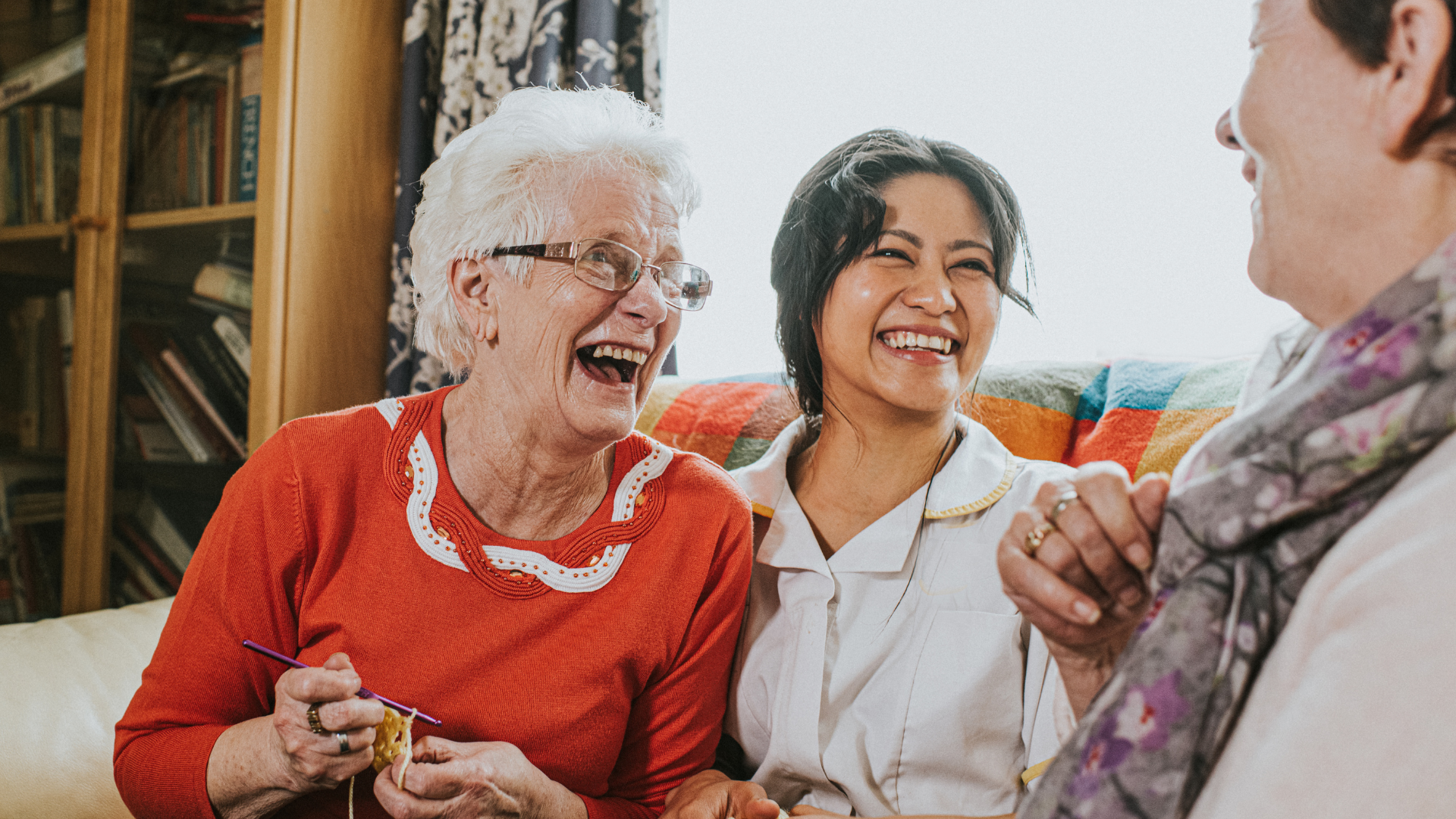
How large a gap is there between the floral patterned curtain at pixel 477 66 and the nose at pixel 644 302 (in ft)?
2.66

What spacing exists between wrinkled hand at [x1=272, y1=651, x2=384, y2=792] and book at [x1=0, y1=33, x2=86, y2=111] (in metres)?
2.24

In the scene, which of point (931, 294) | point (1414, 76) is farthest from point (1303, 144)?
point (931, 294)

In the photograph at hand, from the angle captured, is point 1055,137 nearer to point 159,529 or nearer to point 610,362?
point 610,362

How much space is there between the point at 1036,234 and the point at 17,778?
75.2 inches

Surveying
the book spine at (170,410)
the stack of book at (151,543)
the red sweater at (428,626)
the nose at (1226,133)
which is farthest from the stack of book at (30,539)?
the nose at (1226,133)

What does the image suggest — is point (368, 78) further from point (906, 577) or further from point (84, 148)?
point (906, 577)

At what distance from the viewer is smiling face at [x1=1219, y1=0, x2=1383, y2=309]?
23.0 inches

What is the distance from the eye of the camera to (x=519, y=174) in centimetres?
123

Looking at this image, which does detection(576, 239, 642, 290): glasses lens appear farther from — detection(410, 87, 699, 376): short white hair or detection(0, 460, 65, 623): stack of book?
detection(0, 460, 65, 623): stack of book

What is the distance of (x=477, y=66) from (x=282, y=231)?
0.61 m

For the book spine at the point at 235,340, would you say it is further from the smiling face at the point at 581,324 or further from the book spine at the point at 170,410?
the smiling face at the point at 581,324

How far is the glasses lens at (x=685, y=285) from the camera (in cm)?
129

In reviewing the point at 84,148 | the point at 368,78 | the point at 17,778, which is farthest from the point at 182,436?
the point at 17,778

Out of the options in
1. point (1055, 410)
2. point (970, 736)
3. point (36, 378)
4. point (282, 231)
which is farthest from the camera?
point (36, 378)
